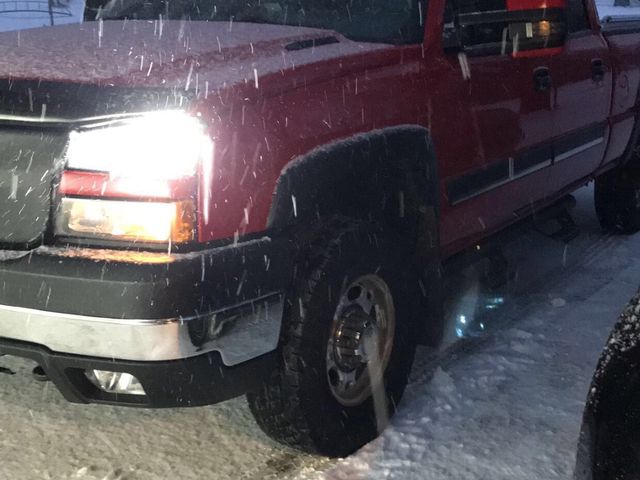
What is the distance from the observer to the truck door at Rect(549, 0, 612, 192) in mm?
4203

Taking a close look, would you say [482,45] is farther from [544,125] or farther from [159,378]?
[159,378]

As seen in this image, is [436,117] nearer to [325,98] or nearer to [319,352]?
[325,98]

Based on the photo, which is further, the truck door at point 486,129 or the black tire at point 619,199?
the black tire at point 619,199

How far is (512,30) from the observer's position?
11.4ft

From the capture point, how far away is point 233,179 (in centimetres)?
234

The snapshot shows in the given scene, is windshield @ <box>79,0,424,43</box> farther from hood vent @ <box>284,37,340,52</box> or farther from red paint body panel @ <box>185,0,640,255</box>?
hood vent @ <box>284,37,340,52</box>

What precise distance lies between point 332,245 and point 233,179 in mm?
484

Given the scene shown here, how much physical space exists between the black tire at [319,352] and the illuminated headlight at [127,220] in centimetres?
48

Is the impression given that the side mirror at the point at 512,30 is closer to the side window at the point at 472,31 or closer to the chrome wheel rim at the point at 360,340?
the side window at the point at 472,31

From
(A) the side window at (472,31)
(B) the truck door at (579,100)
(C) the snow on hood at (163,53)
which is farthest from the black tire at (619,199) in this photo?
(C) the snow on hood at (163,53)

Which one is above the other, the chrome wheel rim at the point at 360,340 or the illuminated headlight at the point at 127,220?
the illuminated headlight at the point at 127,220

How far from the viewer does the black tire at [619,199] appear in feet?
19.0

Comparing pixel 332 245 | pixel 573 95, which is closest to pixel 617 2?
pixel 573 95

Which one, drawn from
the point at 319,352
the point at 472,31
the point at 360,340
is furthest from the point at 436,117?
the point at 319,352
